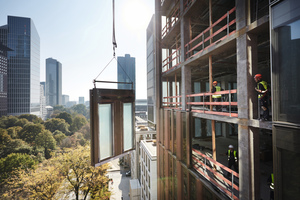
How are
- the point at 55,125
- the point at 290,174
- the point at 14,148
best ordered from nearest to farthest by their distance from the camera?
the point at 290,174, the point at 14,148, the point at 55,125

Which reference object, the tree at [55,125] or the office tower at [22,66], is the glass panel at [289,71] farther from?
the office tower at [22,66]

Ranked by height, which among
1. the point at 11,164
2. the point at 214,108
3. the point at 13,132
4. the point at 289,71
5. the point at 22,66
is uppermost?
the point at 22,66

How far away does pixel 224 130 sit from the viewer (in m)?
17.5

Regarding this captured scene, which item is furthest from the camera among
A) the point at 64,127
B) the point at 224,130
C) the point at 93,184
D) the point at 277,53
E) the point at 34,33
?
the point at 34,33

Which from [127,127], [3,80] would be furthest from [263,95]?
[3,80]

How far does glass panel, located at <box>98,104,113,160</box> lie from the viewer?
5957 mm

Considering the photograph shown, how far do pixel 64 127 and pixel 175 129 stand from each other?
2459 inches

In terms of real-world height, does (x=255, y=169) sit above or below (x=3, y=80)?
below

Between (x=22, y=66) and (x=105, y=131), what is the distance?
361 feet

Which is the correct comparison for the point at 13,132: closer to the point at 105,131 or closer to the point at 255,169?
the point at 105,131

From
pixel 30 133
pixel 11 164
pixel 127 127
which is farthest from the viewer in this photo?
pixel 30 133

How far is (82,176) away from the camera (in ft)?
73.3

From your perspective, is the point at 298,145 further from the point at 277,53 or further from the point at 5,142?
the point at 5,142

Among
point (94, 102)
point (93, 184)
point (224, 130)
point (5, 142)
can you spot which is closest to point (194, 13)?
point (94, 102)
